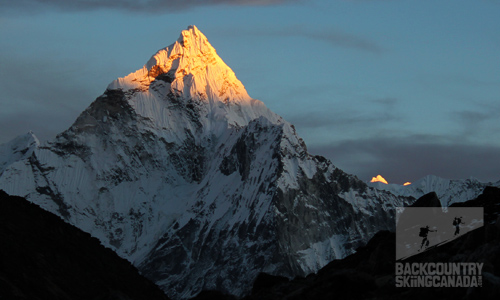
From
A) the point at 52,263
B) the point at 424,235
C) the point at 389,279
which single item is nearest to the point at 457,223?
the point at 424,235

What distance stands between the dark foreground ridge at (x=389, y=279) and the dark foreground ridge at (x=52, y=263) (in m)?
9.61

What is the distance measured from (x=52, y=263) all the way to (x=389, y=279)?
1060 inches

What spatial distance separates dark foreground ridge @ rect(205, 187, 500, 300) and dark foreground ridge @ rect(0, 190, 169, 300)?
9.61 metres

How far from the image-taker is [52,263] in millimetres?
80062

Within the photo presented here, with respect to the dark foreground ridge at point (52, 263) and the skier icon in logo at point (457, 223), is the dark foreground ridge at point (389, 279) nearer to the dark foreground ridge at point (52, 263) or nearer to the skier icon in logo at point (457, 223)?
the skier icon in logo at point (457, 223)

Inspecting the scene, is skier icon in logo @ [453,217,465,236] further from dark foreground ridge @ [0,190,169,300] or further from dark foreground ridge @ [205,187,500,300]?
dark foreground ridge @ [0,190,169,300]

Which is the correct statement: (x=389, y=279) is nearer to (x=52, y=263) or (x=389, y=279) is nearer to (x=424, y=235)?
(x=424, y=235)

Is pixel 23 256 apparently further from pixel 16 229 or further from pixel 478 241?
pixel 478 241

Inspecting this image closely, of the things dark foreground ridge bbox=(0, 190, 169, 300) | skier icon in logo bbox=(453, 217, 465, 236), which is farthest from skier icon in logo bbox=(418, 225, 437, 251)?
dark foreground ridge bbox=(0, 190, 169, 300)

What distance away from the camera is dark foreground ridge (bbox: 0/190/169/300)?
75.1m

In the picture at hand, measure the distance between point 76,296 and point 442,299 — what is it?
30889 mm

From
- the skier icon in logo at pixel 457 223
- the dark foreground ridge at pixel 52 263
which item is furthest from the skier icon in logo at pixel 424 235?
the dark foreground ridge at pixel 52 263

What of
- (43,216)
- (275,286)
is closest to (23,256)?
(43,216)

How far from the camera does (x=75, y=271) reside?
8138 cm
